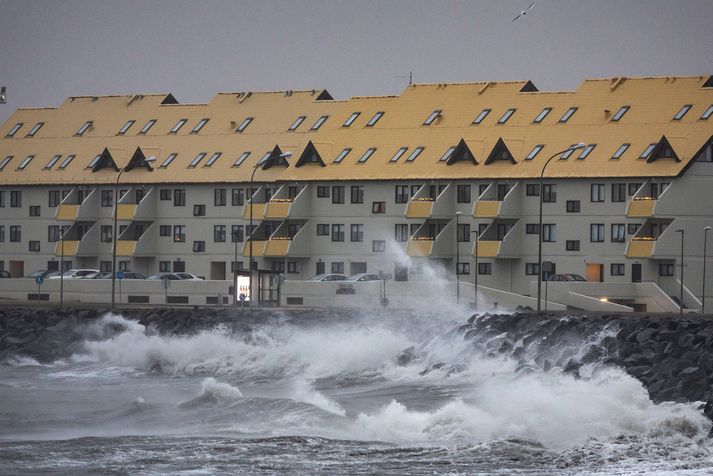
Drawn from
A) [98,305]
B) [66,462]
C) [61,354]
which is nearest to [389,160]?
[98,305]

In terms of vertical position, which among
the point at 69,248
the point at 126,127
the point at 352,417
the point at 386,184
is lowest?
the point at 352,417

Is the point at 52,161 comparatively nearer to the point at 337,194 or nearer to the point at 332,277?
the point at 337,194

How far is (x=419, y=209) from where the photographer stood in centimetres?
9606

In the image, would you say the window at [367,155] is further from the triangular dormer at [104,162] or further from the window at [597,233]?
the triangular dormer at [104,162]

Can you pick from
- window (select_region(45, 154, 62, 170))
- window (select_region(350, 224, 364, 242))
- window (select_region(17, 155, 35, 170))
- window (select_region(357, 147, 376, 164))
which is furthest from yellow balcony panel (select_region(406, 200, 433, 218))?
window (select_region(17, 155, 35, 170))

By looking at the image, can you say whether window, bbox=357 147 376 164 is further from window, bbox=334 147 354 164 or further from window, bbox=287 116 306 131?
window, bbox=287 116 306 131

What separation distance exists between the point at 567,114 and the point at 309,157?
1697 cm

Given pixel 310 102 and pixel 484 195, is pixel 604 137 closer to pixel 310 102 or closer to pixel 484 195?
pixel 484 195

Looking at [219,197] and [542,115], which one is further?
[219,197]

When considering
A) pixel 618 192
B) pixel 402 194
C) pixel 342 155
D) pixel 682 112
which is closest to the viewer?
pixel 618 192

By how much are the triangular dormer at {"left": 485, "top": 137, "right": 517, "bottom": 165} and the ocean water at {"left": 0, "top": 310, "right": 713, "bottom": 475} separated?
85.9 ft

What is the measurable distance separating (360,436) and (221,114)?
226ft

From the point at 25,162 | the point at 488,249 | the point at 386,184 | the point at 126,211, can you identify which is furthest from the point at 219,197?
the point at 488,249

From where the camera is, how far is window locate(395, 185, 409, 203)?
9762cm
